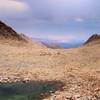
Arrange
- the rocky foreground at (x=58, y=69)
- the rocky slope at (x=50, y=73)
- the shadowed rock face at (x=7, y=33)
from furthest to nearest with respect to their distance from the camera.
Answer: the shadowed rock face at (x=7, y=33)
the rocky slope at (x=50, y=73)
the rocky foreground at (x=58, y=69)

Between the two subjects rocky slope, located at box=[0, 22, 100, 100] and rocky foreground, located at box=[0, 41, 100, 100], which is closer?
rocky foreground, located at box=[0, 41, 100, 100]

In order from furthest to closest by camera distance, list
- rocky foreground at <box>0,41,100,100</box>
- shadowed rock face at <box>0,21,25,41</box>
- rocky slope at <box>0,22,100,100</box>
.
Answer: shadowed rock face at <box>0,21,25,41</box>, rocky slope at <box>0,22,100,100</box>, rocky foreground at <box>0,41,100,100</box>

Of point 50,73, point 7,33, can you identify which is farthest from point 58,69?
point 7,33

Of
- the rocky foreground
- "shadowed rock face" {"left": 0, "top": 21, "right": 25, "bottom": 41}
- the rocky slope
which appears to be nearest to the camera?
the rocky foreground

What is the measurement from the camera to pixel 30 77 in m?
39.5

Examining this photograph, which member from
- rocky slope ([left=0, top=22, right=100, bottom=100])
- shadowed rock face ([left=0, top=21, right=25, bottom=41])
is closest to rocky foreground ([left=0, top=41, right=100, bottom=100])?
rocky slope ([left=0, top=22, right=100, bottom=100])

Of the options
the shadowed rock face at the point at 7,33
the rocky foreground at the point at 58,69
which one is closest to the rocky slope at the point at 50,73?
the rocky foreground at the point at 58,69

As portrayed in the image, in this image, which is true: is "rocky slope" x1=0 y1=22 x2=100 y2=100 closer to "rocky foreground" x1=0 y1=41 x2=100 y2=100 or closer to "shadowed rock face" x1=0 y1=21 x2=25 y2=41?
"rocky foreground" x1=0 y1=41 x2=100 y2=100

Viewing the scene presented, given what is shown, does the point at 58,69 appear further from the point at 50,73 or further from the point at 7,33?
the point at 7,33

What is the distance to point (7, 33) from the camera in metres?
61.4

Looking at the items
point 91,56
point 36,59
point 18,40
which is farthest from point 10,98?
point 18,40

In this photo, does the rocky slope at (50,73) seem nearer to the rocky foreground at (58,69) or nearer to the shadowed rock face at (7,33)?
the rocky foreground at (58,69)

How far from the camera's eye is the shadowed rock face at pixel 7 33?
60.3 m

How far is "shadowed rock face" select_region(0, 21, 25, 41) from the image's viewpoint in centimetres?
6034
